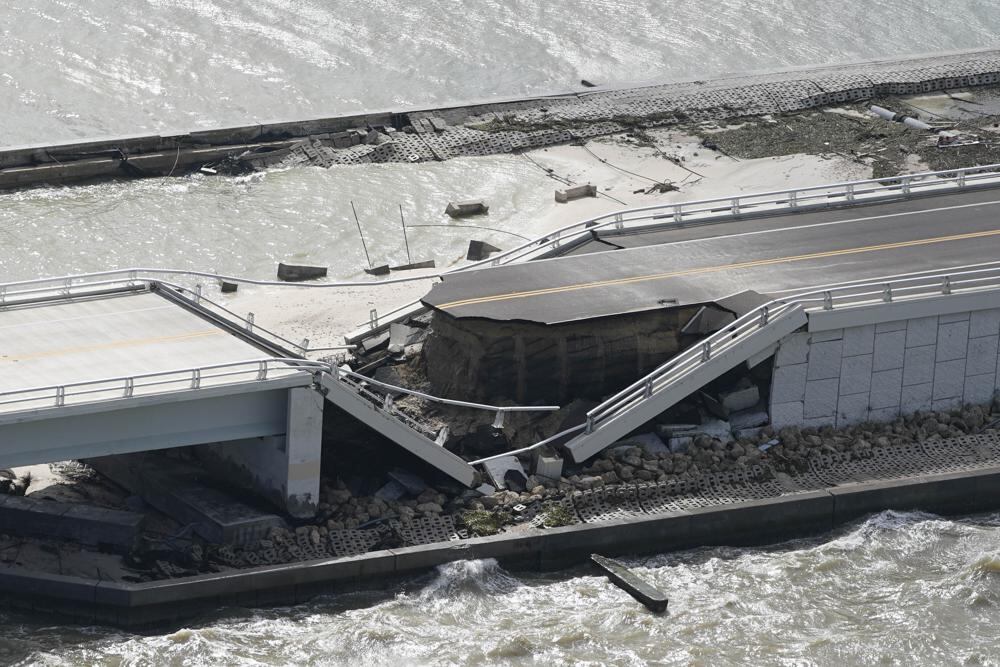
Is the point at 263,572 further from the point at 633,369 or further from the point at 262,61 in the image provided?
the point at 262,61

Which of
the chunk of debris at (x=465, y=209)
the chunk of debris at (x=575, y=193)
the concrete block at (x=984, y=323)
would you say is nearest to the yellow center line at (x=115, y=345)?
the concrete block at (x=984, y=323)

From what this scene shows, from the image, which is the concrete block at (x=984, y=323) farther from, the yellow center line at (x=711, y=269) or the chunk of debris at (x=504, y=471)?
the chunk of debris at (x=504, y=471)

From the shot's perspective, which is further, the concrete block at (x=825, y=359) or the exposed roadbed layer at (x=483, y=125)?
the exposed roadbed layer at (x=483, y=125)

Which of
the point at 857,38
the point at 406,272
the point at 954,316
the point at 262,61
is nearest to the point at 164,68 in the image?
the point at 262,61

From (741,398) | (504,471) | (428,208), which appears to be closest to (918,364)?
(741,398)

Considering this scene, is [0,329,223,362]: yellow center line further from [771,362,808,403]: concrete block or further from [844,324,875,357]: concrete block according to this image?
[844,324,875,357]: concrete block

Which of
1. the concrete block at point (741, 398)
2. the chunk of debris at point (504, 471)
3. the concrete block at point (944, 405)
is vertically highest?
the concrete block at point (741, 398)

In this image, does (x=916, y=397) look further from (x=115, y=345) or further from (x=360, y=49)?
(x=360, y=49)
